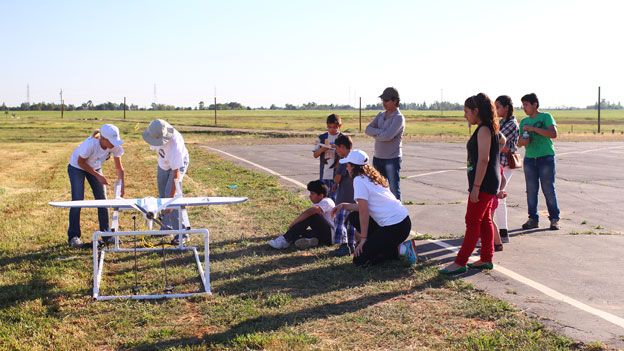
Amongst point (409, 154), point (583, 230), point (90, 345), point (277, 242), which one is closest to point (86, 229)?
point (277, 242)

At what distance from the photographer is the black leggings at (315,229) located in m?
8.09

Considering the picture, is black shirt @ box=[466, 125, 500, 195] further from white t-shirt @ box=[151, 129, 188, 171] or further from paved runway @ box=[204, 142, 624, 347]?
white t-shirt @ box=[151, 129, 188, 171]

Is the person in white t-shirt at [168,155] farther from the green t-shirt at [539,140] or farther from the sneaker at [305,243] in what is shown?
the green t-shirt at [539,140]

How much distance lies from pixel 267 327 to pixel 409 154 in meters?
21.6

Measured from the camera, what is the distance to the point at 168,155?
324 inches

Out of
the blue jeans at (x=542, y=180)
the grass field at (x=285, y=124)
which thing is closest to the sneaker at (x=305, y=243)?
the blue jeans at (x=542, y=180)

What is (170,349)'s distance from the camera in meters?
4.77

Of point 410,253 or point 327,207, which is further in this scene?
point 327,207

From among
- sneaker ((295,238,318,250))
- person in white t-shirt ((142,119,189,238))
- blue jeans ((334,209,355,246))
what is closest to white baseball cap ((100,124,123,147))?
person in white t-shirt ((142,119,189,238))

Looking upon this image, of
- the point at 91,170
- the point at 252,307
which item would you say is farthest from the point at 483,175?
the point at 91,170

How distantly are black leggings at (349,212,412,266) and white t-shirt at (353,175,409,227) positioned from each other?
70 millimetres

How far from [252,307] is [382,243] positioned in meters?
1.83

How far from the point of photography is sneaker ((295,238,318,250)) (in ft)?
26.5

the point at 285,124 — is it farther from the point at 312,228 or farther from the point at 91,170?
the point at 312,228
